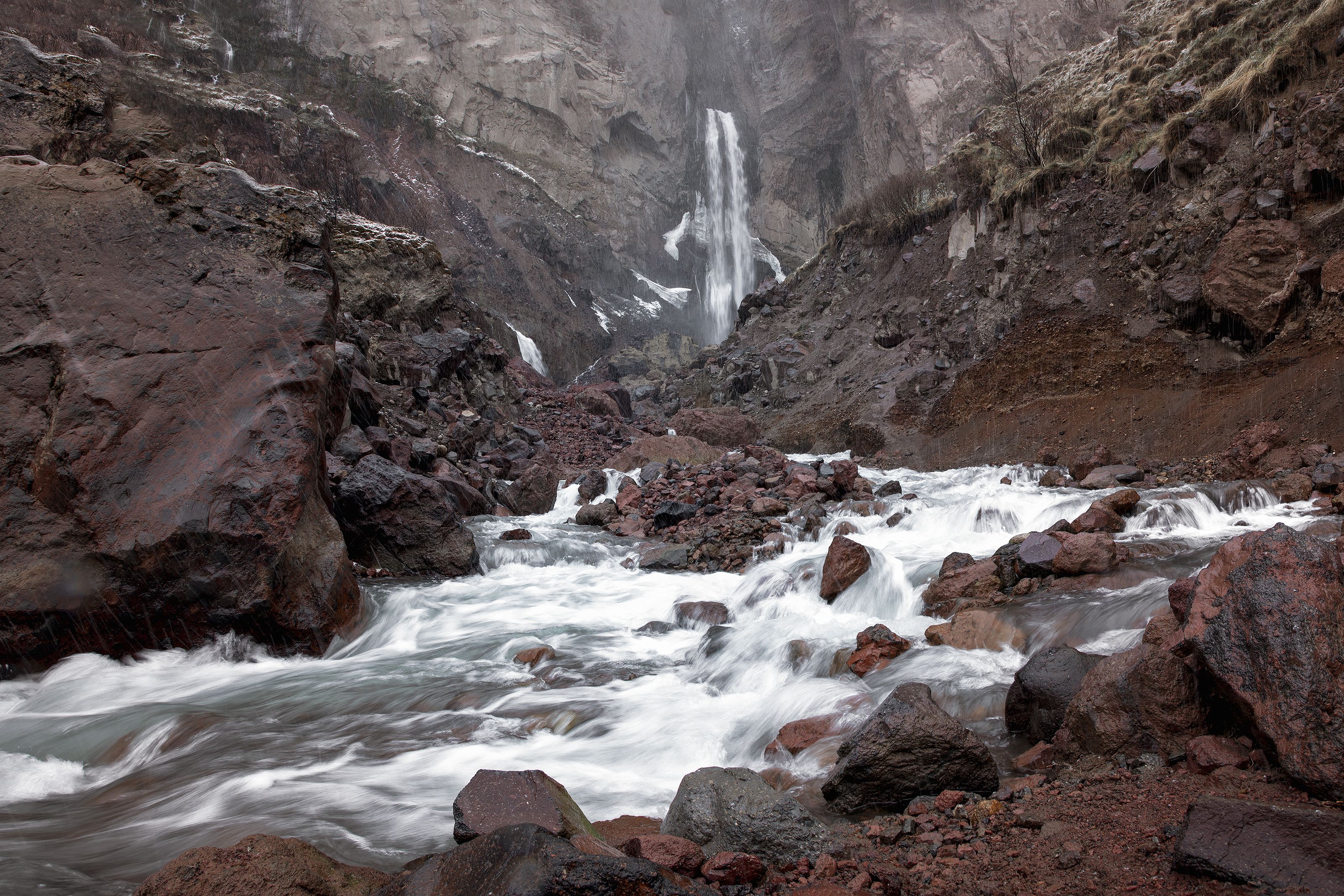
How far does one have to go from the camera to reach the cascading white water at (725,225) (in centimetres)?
4150

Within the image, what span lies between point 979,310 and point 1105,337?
147 inches

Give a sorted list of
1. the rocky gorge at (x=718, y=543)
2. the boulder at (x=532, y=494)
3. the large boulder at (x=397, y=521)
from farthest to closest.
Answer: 1. the boulder at (x=532, y=494)
2. the large boulder at (x=397, y=521)
3. the rocky gorge at (x=718, y=543)

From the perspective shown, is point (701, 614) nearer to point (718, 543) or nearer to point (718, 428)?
point (718, 543)

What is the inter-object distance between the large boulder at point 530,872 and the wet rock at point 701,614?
4263mm

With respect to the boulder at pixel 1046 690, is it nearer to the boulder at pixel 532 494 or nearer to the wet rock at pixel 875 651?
the wet rock at pixel 875 651

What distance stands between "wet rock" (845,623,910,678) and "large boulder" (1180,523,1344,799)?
1935 mm

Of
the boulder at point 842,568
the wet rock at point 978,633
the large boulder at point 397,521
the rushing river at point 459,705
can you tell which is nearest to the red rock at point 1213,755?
the rushing river at point 459,705

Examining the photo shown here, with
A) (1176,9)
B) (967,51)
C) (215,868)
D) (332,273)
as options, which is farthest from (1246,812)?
(967,51)

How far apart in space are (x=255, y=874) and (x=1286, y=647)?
11.4ft

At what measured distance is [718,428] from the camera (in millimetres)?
18469

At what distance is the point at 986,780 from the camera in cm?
290

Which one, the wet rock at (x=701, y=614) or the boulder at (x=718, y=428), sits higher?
the boulder at (x=718, y=428)

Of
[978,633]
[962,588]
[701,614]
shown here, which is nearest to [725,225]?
[701,614]

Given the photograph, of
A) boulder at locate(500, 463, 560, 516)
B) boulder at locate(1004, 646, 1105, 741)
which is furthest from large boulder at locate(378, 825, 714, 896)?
boulder at locate(500, 463, 560, 516)
